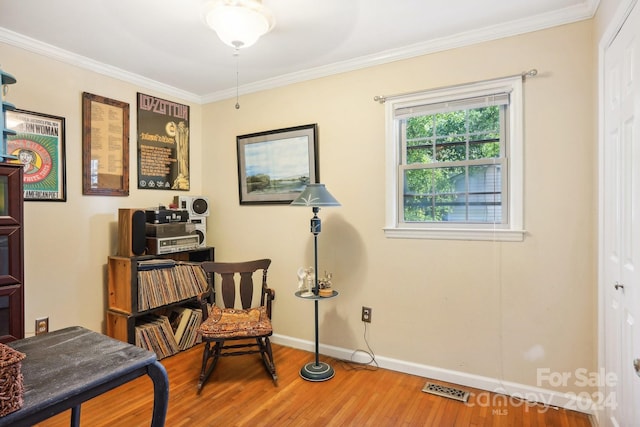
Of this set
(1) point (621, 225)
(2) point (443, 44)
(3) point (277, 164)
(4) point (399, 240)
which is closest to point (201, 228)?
(3) point (277, 164)

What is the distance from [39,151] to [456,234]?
3.06 metres

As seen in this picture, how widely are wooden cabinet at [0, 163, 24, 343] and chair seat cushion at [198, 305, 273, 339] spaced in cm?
104

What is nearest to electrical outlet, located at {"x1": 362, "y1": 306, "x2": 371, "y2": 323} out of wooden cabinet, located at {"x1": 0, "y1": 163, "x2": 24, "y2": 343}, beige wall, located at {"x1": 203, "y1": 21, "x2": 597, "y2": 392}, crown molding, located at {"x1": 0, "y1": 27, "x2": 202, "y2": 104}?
beige wall, located at {"x1": 203, "y1": 21, "x2": 597, "y2": 392}

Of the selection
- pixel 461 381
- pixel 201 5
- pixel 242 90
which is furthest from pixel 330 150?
pixel 461 381

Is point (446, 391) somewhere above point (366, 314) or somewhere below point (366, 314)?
below

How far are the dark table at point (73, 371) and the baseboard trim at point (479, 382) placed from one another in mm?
1839

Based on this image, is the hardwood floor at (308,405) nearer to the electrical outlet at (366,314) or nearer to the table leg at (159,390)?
the electrical outlet at (366,314)

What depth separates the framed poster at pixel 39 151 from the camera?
2.43 meters

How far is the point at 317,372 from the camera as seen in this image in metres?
2.61

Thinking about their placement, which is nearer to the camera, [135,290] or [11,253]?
[11,253]

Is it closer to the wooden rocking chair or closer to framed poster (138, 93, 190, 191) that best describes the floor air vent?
the wooden rocking chair

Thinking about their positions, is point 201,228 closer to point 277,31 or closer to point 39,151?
point 39,151

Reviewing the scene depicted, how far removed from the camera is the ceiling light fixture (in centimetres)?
179

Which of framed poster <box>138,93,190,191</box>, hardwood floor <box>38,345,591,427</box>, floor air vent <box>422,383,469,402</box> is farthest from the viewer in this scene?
framed poster <box>138,93,190,191</box>
